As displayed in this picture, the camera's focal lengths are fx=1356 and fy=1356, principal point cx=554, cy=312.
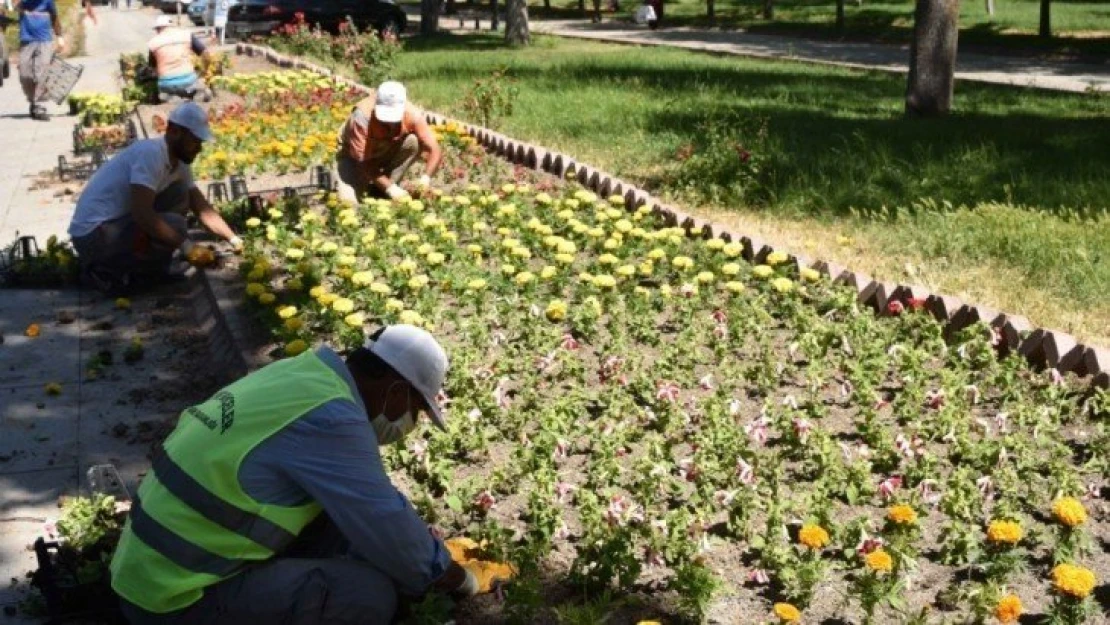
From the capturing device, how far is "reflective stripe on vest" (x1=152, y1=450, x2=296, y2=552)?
11.9 ft

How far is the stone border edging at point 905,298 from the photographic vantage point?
5906 mm

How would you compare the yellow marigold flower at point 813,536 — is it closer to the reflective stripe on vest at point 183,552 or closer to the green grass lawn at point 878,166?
the reflective stripe on vest at point 183,552

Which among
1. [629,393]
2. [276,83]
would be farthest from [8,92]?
[629,393]

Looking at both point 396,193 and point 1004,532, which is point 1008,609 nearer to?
point 1004,532

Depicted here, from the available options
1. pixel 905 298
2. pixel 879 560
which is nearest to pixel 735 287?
pixel 905 298

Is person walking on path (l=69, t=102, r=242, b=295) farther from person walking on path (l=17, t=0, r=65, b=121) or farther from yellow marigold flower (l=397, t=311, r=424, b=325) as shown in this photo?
person walking on path (l=17, t=0, r=65, b=121)

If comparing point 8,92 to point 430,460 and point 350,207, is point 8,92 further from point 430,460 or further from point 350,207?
point 430,460

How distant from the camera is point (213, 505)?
3635 mm

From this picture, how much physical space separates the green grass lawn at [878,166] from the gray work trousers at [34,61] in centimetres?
501

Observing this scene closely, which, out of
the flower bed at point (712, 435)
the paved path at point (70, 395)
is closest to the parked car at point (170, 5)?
the paved path at point (70, 395)

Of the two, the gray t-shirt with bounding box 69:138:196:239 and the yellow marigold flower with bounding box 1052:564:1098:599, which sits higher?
the gray t-shirt with bounding box 69:138:196:239

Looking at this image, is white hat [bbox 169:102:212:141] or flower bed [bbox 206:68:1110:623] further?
white hat [bbox 169:102:212:141]

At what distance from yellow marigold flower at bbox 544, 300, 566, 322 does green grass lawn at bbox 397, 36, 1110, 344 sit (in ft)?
5.99

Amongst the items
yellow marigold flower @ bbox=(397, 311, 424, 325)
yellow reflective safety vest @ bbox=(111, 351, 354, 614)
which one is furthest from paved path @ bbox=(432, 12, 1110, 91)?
yellow reflective safety vest @ bbox=(111, 351, 354, 614)
